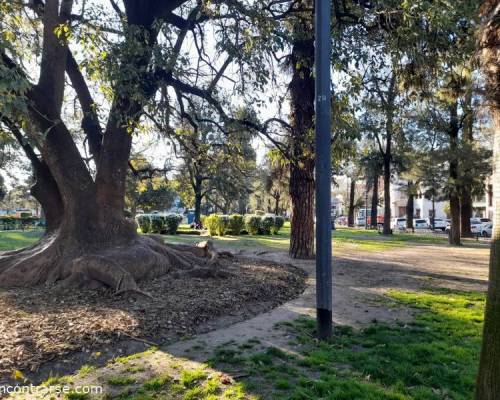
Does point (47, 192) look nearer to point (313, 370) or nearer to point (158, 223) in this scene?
point (313, 370)

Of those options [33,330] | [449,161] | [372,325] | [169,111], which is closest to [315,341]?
[372,325]

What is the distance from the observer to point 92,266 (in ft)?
22.7

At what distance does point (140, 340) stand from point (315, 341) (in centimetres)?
206

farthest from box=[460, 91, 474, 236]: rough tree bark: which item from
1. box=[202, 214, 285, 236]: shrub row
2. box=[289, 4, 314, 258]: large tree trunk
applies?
box=[202, 214, 285, 236]: shrub row

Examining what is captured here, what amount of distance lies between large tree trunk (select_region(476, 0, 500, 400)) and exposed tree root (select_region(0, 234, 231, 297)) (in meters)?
4.88

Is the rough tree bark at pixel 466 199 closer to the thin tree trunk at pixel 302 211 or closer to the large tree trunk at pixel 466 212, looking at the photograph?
the large tree trunk at pixel 466 212

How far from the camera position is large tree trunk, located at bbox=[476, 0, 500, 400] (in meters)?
2.74

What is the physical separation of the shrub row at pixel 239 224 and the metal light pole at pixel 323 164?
788 inches

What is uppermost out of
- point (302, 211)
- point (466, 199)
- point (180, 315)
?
point (466, 199)

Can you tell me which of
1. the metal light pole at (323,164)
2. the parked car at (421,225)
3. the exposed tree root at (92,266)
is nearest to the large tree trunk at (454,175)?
the exposed tree root at (92,266)

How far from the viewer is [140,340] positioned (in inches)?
189

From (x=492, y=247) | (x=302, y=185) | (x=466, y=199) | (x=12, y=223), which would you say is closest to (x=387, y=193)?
(x=466, y=199)

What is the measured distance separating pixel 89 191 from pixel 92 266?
169 cm

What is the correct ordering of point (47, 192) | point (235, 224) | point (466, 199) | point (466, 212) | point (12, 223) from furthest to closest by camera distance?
1. point (12, 223)
2. point (466, 212)
3. point (466, 199)
4. point (235, 224)
5. point (47, 192)
